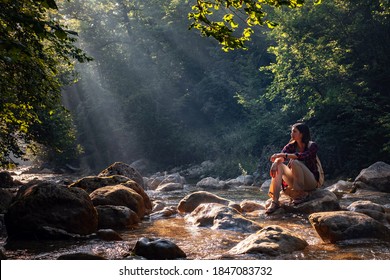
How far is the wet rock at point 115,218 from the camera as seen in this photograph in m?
7.97

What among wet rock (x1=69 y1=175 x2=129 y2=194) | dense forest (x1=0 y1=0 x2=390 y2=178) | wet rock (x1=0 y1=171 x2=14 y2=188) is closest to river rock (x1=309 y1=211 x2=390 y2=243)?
dense forest (x1=0 y1=0 x2=390 y2=178)

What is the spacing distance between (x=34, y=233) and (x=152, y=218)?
3.16 meters

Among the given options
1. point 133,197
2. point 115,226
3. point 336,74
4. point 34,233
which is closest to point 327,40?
point 336,74

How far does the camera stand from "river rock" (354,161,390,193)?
14.2 meters

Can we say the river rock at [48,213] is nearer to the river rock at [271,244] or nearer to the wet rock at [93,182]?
the river rock at [271,244]

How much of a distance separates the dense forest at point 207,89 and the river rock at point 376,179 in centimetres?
177

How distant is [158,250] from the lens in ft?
17.4

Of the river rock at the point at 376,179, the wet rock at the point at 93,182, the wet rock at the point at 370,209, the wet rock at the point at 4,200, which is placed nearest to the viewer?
the wet rock at the point at 370,209

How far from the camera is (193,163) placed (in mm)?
34469

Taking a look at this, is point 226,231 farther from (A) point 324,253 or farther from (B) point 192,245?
(A) point 324,253

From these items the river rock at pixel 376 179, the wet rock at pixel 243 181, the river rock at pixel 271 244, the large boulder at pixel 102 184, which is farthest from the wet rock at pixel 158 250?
the wet rock at pixel 243 181

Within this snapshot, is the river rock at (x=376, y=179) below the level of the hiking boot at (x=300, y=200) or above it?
below

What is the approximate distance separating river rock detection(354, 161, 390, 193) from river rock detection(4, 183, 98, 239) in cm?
1096

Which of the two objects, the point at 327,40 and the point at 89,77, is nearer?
the point at 327,40
